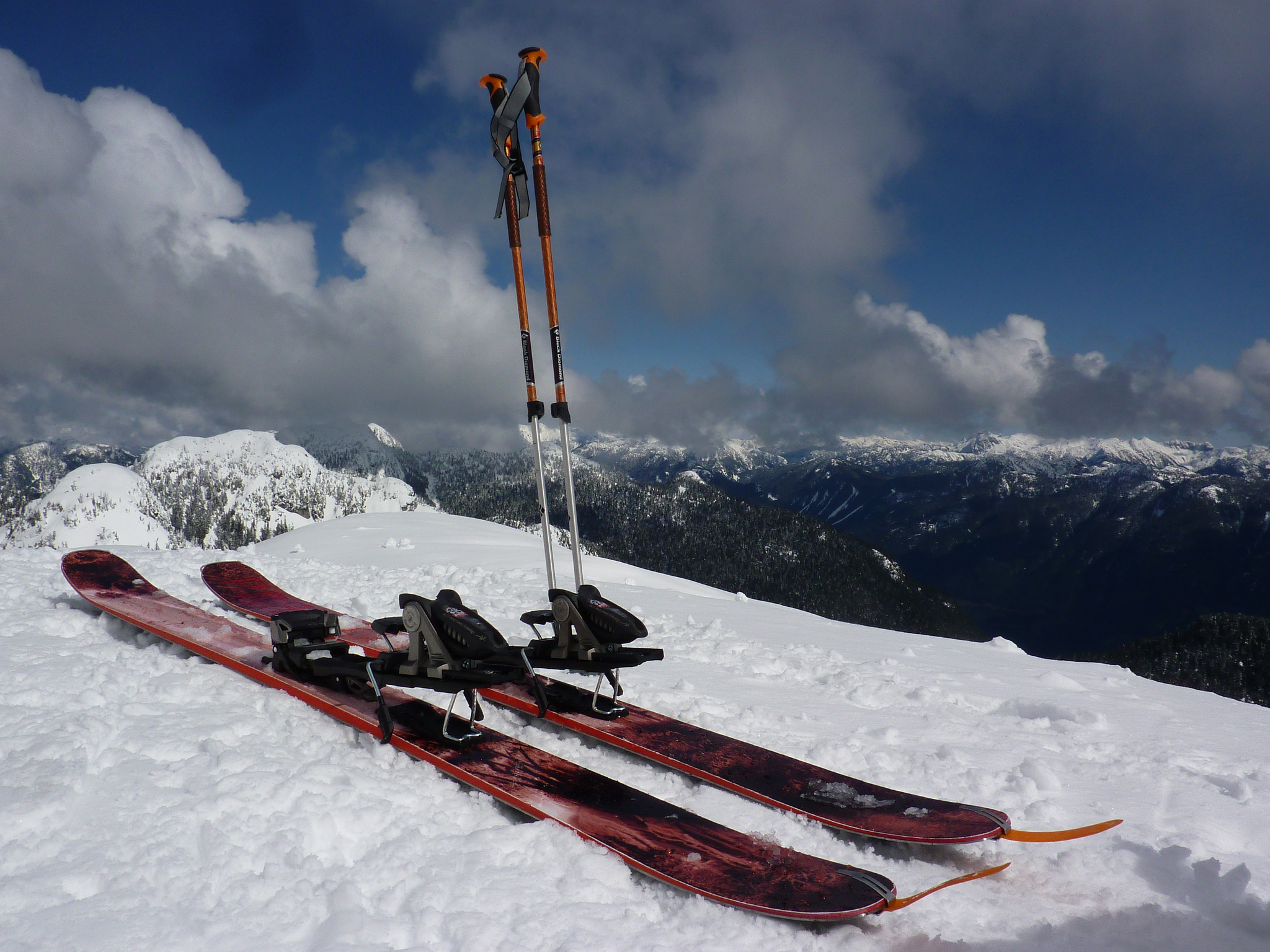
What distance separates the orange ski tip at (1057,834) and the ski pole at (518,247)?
14.2ft

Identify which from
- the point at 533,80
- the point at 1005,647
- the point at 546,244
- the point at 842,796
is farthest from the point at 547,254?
the point at 1005,647

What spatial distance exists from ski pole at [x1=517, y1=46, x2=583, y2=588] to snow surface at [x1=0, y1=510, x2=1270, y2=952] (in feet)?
7.54

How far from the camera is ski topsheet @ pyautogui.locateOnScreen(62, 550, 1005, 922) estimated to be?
2973 mm

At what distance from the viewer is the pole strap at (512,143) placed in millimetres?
6242

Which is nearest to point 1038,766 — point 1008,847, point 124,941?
point 1008,847

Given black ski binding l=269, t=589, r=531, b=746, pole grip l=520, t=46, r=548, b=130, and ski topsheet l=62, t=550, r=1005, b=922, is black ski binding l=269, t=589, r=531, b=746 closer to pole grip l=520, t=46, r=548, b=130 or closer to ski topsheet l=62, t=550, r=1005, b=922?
ski topsheet l=62, t=550, r=1005, b=922

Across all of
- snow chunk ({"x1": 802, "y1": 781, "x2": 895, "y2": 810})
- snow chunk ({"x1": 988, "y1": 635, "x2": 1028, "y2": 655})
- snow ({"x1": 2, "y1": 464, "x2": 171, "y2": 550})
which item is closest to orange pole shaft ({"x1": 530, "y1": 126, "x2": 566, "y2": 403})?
snow chunk ({"x1": 802, "y1": 781, "x2": 895, "y2": 810})

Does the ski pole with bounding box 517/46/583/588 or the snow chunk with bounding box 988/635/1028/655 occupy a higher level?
the ski pole with bounding box 517/46/583/588

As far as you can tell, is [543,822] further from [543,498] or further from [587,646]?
[543,498]

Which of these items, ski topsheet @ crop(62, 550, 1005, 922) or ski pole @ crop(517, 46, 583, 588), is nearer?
ski topsheet @ crop(62, 550, 1005, 922)

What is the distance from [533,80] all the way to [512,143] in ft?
2.09

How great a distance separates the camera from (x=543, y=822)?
3.49 meters

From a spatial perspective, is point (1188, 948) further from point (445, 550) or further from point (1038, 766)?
point (445, 550)

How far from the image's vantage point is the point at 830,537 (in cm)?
15638
